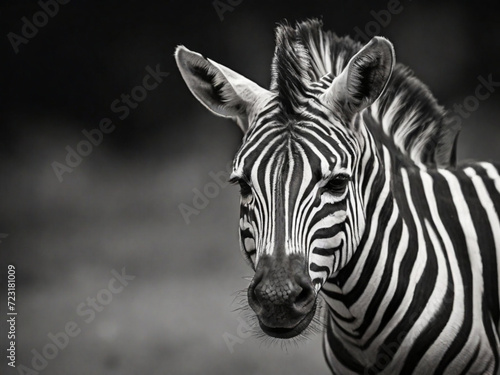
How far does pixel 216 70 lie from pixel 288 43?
355 millimetres

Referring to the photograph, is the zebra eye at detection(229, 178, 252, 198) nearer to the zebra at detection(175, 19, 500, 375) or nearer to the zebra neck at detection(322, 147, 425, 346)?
the zebra at detection(175, 19, 500, 375)

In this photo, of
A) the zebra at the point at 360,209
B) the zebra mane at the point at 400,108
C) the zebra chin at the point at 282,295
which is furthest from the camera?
the zebra mane at the point at 400,108

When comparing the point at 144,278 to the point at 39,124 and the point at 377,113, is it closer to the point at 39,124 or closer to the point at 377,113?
the point at 39,124

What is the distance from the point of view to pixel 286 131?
2975 millimetres
